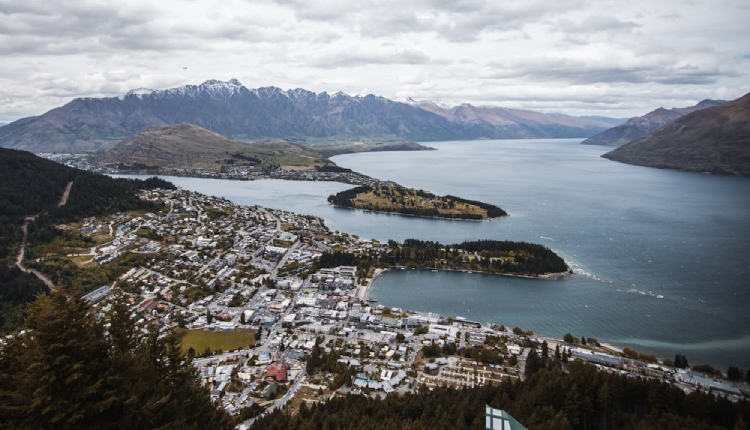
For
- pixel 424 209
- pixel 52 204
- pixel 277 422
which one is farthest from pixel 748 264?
pixel 52 204

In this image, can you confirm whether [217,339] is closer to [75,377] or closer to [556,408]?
[556,408]

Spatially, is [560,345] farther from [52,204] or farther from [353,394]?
[52,204]

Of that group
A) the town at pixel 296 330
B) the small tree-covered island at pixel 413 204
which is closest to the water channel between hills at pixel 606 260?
the small tree-covered island at pixel 413 204

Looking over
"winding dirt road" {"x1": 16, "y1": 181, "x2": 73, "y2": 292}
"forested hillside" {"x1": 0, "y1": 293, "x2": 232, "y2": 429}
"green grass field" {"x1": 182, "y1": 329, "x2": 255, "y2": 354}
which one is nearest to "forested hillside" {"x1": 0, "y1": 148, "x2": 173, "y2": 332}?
"winding dirt road" {"x1": 16, "y1": 181, "x2": 73, "y2": 292}

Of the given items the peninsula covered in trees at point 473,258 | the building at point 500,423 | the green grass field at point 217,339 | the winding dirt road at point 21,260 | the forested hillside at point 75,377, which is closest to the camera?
the forested hillside at point 75,377

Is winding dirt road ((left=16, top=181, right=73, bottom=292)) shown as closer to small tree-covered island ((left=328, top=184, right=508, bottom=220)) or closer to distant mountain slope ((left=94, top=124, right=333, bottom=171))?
small tree-covered island ((left=328, top=184, right=508, bottom=220))

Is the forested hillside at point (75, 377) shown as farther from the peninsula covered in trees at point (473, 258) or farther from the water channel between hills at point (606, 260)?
the peninsula covered in trees at point (473, 258)

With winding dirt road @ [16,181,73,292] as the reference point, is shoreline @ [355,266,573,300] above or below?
below
